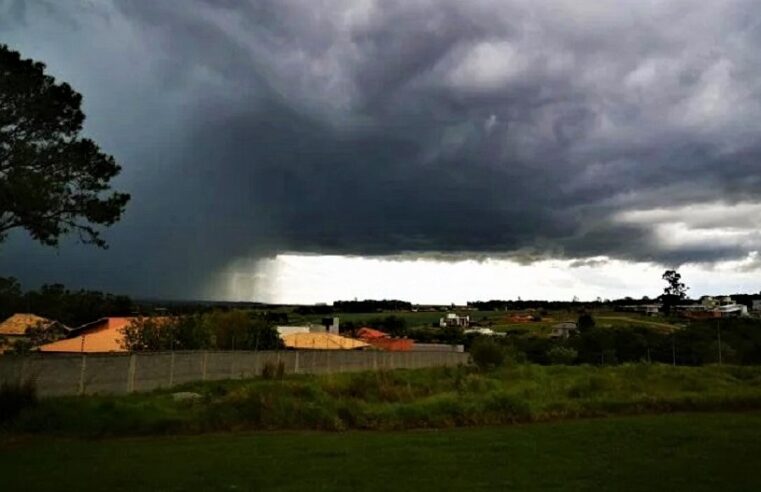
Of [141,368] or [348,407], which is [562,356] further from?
[348,407]

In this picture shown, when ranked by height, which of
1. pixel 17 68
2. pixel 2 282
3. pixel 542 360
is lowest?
pixel 542 360

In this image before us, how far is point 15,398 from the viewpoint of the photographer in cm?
2217

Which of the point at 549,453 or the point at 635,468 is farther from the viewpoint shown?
the point at 549,453

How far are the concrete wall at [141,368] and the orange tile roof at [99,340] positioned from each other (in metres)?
10.1

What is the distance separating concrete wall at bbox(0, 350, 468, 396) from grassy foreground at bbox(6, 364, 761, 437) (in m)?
1.22

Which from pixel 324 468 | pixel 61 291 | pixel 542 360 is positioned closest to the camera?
pixel 324 468

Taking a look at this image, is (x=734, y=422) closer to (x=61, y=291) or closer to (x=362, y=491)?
(x=362, y=491)

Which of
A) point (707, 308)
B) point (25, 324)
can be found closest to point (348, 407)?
point (25, 324)

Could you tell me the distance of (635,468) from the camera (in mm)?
13680

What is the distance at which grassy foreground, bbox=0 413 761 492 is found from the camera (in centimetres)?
1232

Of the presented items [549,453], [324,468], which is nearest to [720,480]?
[549,453]

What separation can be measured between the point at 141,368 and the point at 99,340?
2330 cm

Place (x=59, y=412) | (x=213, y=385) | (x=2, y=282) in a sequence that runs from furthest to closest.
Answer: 1. (x=213, y=385)
2. (x=2, y=282)
3. (x=59, y=412)

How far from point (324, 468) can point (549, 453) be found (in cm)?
513
